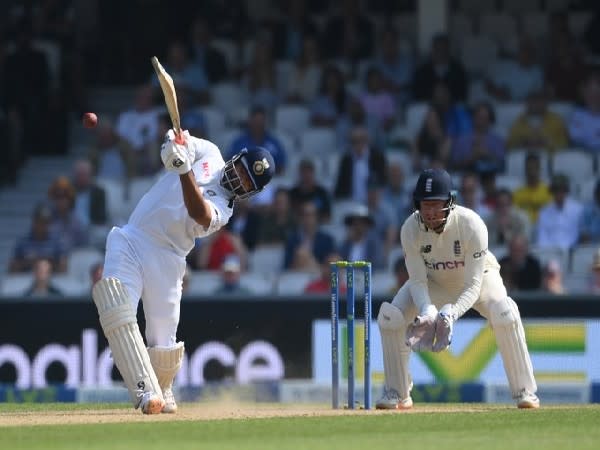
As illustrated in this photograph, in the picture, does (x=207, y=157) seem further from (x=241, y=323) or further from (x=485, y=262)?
(x=241, y=323)

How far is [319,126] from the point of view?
53.1ft

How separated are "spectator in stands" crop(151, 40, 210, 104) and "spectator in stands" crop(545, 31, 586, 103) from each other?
350 cm

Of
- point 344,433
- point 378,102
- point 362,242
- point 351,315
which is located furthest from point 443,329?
point 378,102

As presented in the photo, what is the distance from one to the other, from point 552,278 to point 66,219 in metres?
4.60

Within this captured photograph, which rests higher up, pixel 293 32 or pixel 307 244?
pixel 293 32

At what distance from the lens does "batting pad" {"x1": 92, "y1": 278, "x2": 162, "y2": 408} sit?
873 cm

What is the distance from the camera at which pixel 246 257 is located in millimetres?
14508

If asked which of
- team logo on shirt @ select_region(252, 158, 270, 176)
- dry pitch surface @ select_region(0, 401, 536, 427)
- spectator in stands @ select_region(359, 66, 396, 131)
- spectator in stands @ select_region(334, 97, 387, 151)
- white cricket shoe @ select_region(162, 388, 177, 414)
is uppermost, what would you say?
spectator in stands @ select_region(359, 66, 396, 131)

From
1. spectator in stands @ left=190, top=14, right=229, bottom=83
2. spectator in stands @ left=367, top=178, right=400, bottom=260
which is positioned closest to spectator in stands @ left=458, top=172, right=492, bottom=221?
spectator in stands @ left=367, top=178, right=400, bottom=260

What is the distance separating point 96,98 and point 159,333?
9.11m

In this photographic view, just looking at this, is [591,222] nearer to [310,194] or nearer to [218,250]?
[310,194]

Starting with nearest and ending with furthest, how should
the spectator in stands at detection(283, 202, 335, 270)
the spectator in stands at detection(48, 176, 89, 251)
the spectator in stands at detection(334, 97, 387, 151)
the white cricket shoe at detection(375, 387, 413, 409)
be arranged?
the white cricket shoe at detection(375, 387, 413, 409), the spectator in stands at detection(283, 202, 335, 270), the spectator in stands at detection(48, 176, 89, 251), the spectator in stands at detection(334, 97, 387, 151)

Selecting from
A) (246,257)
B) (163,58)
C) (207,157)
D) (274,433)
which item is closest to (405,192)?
(246,257)

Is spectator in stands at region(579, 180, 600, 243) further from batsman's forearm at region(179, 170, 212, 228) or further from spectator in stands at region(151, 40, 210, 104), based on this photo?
batsman's forearm at region(179, 170, 212, 228)
